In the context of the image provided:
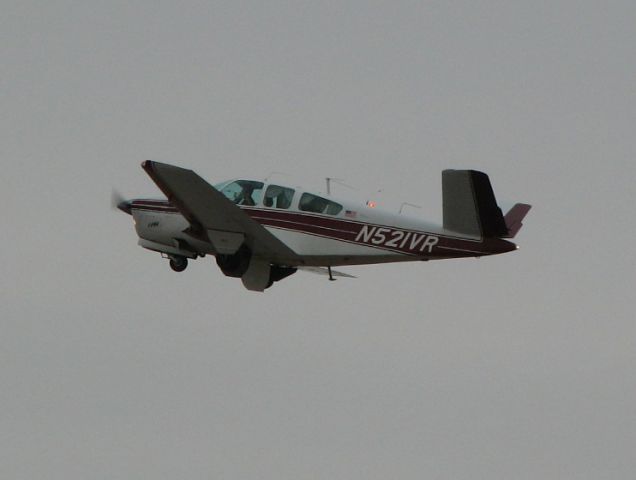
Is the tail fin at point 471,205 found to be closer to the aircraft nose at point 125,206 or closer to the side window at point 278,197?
the side window at point 278,197

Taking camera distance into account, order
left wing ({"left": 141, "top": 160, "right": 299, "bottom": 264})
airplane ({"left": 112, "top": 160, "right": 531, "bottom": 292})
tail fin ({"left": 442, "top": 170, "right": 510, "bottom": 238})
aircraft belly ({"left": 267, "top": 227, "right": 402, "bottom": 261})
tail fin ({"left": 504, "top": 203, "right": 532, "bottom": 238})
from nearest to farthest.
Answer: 1. tail fin ({"left": 442, "top": 170, "right": 510, "bottom": 238})
2. airplane ({"left": 112, "top": 160, "right": 531, "bottom": 292})
3. left wing ({"left": 141, "top": 160, "right": 299, "bottom": 264})
4. aircraft belly ({"left": 267, "top": 227, "right": 402, "bottom": 261})
5. tail fin ({"left": 504, "top": 203, "right": 532, "bottom": 238})

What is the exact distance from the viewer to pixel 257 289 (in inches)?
1283

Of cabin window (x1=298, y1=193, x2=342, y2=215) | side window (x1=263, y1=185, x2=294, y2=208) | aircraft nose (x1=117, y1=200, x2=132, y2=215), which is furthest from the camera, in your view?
aircraft nose (x1=117, y1=200, x2=132, y2=215)

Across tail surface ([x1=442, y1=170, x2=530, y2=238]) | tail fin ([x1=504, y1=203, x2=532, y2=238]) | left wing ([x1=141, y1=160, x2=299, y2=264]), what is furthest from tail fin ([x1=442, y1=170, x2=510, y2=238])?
left wing ([x1=141, y1=160, x2=299, y2=264])

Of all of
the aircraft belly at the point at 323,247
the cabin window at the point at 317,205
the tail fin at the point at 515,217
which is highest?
the tail fin at the point at 515,217

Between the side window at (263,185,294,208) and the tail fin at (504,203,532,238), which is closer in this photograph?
the side window at (263,185,294,208)

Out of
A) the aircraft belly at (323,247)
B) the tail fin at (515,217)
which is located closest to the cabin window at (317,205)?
the aircraft belly at (323,247)

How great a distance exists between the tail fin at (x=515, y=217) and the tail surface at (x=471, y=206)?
171cm

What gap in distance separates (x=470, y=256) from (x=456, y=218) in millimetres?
778

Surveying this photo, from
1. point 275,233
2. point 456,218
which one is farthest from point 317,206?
point 456,218

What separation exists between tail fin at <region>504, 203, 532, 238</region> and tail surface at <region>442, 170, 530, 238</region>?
171cm

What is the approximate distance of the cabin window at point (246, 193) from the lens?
3186 centimetres

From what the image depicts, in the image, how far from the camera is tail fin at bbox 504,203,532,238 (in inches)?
1252

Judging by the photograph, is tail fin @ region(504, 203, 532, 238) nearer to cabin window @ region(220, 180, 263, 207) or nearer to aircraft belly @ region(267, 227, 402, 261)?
aircraft belly @ region(267, 227, 402, 261)
